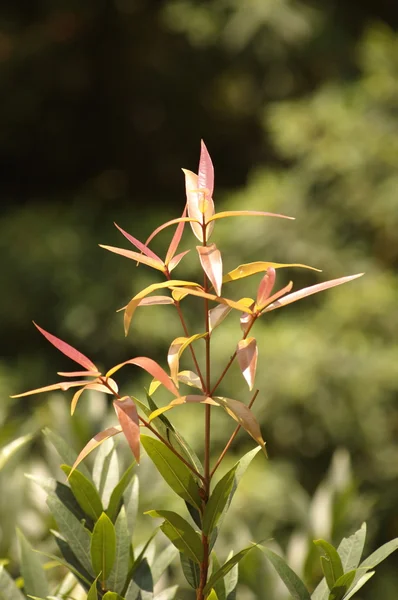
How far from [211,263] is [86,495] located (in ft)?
0.60

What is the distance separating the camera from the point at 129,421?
39 cm

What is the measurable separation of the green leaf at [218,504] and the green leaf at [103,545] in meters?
0.06

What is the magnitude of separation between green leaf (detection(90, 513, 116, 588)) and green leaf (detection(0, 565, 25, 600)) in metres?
0.09

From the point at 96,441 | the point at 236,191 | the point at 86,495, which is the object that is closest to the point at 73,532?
the point at 86,495


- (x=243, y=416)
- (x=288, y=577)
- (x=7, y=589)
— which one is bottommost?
(x=7, y=589)

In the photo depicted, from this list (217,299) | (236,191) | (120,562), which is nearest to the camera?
(217,299)

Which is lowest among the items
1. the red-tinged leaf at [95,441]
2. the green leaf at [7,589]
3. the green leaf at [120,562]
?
the green leaf at [7,589]

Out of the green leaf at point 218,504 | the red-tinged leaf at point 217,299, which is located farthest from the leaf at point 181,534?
the red-tinged leaf at point 217,299

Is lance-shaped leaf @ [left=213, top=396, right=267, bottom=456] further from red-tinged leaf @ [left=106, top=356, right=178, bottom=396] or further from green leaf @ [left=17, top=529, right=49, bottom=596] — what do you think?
green leaf @ [left=17, top=529, right=49, bottom=596]

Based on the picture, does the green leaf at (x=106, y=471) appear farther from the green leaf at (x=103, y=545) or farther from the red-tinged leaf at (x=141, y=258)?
the red-tinged leaf at (x=141, y=258)

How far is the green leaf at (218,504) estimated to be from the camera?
1.40 ft

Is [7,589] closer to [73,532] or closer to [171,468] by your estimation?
[73,532]

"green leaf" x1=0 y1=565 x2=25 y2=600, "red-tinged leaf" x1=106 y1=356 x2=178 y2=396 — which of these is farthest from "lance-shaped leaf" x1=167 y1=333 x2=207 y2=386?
"green leaf" x1=0 y1=565 x2=25 y2=600

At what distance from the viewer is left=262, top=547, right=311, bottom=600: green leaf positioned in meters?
0.45
